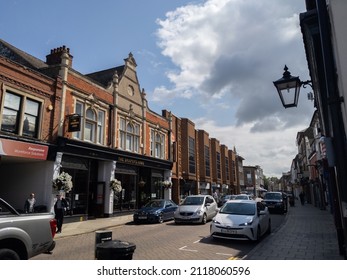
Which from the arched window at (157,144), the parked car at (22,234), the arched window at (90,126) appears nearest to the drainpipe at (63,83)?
the arched window at (90,126)

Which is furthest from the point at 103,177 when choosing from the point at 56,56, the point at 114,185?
the point at 56,56

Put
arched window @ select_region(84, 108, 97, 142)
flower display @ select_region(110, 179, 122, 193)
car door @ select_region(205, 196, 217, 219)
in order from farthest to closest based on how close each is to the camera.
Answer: flower display @ select_region(110, 179, 122, 193) < arched window @ select_region(84, 108, 97, 142) < car door @ select_region(205, 196, 217, 219)

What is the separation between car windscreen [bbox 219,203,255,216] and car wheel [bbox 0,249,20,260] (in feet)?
26.9

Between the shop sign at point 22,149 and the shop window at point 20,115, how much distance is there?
2.41 feet

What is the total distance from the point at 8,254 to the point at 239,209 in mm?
8754

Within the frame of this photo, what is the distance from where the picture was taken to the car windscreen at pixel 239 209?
37.6 feet

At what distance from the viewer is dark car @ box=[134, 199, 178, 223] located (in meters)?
17.4

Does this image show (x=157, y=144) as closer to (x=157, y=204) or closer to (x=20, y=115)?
(x=157, y=204)

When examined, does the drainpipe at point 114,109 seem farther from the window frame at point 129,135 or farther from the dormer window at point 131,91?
the dormer window at point 131,91

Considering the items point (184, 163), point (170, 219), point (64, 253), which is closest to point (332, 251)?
point (64, 253)

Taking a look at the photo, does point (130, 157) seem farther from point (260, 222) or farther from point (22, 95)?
point (260, 222)

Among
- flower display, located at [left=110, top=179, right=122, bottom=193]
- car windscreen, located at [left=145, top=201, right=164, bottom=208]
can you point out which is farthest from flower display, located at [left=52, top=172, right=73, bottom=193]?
car windscreen, located at [left=145, top=201, right=164, bottom=208]

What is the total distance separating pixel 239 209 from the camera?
1177 centimetres

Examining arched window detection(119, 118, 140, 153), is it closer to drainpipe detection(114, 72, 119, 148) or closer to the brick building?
the brick building
